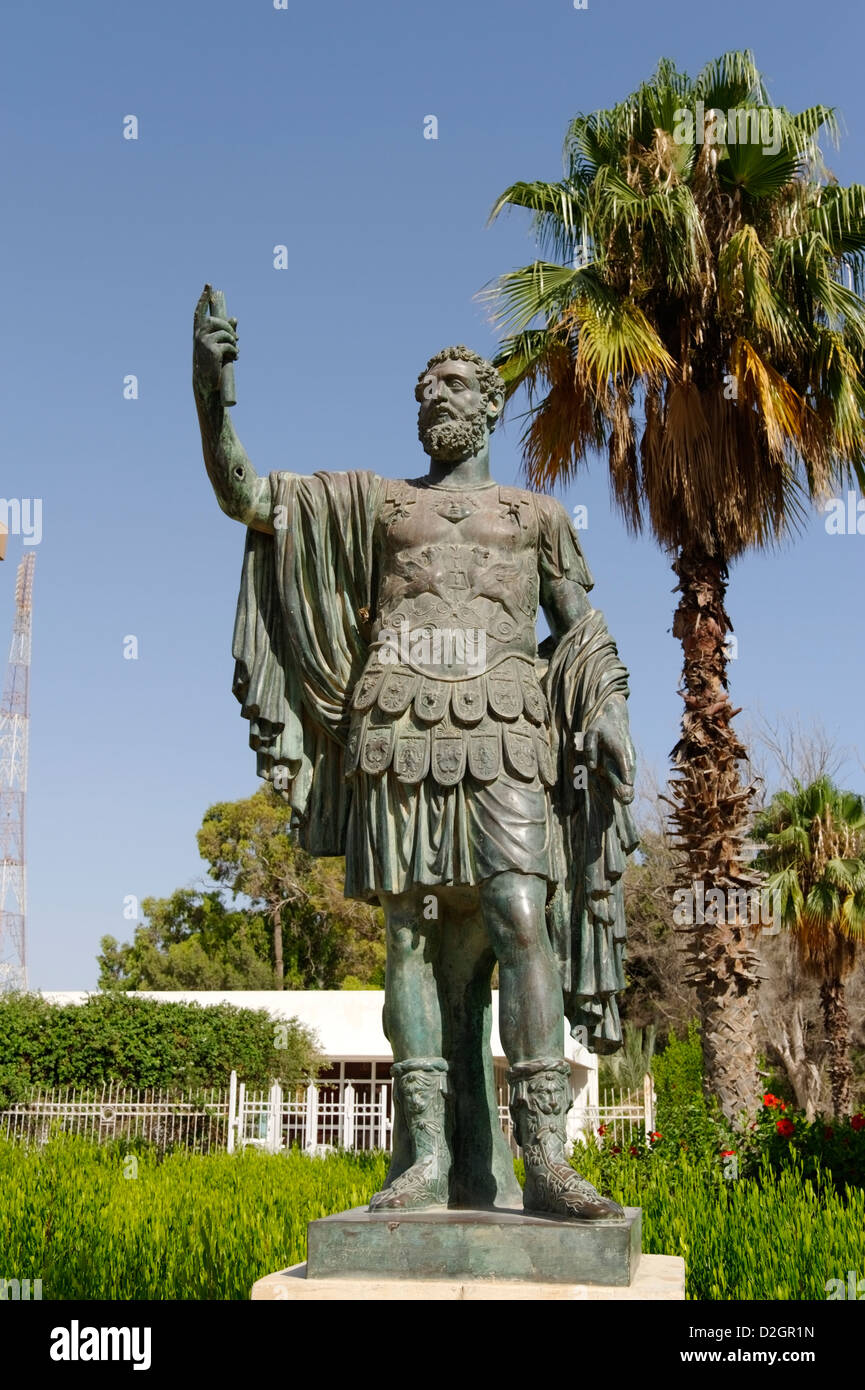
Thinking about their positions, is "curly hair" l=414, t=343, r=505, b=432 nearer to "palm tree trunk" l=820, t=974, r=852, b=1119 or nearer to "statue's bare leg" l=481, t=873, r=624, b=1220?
"statue's bare leg" l=481, t=873, r=624, b=1220

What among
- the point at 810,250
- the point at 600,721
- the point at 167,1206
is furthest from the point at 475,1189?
the point at 810,250

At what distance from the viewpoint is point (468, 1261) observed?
3.35 meters

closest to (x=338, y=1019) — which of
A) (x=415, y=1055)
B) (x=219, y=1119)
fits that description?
(x=219, y=1119)

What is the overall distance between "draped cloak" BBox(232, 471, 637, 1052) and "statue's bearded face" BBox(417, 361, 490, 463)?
0.24 m

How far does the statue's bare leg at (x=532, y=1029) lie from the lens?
3.57 m

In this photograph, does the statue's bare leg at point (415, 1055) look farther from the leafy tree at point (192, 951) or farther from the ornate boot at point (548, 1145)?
the leafy tree at point (192, 951)

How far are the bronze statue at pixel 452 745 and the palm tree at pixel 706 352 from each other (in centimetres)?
741

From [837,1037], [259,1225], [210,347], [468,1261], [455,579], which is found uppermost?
[210,347]

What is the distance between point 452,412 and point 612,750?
1217 millimetres

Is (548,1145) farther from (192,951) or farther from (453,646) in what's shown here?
(192,951)

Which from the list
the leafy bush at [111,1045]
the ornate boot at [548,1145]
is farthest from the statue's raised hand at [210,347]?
the leafy bush at [111,1045]

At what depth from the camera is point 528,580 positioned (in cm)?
424

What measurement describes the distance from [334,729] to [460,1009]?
98 cm

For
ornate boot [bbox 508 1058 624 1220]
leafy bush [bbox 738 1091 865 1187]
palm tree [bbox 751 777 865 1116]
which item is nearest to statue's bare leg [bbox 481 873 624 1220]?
ornate boot [bbox 508 1058 624 1220]
